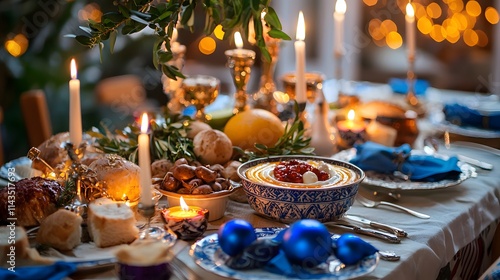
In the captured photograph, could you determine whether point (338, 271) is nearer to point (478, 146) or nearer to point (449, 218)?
point (449, 218)

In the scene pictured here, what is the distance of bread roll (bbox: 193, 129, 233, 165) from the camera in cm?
142

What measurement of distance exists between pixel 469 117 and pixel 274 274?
3.87 feet

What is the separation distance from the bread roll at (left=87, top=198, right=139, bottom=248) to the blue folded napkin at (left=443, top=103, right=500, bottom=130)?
117 centimetres

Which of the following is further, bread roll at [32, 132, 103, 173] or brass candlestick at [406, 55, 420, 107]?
brass candlestick at [406, 55, 420, 107]

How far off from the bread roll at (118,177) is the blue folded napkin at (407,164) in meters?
0.54

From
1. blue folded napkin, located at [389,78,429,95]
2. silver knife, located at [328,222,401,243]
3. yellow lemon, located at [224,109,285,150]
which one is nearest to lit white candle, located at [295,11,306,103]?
yellow lemon, located at [224,109,285,150]

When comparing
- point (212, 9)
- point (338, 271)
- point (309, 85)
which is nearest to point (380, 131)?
point (309, 85)

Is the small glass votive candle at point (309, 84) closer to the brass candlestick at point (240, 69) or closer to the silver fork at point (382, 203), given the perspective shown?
the brass candlestick at point (240, 69)

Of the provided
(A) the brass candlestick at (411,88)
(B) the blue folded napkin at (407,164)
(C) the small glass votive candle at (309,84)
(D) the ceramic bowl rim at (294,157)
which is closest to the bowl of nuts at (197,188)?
(D) the ceramic bowl rim at (294,157)

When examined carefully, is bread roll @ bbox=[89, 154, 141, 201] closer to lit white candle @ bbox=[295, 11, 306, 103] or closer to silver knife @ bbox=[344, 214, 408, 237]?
silver knife @ bbox=[344, 214, 408, 237]

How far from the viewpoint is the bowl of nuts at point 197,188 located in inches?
48.7

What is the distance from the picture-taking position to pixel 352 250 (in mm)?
1029

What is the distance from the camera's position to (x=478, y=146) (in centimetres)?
184

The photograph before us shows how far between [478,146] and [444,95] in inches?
29.5
